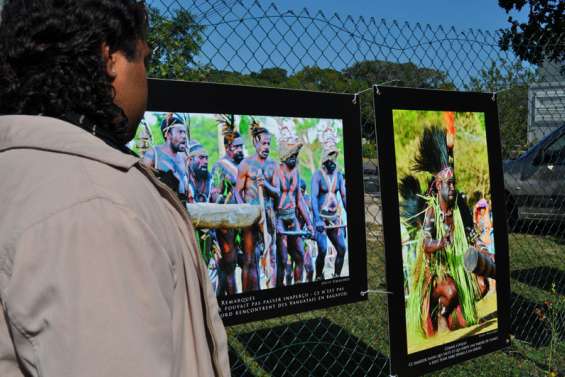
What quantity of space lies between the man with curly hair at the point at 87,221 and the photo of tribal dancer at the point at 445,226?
188 centimetres

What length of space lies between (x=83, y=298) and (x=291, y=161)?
5.84 feet

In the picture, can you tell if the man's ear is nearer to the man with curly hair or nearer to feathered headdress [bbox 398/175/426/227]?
the man with curly hair

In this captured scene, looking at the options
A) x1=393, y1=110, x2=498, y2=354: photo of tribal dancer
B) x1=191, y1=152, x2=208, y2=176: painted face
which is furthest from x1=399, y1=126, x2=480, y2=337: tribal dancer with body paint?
x1=191, y1=152, x2=208, y2=176: painted face

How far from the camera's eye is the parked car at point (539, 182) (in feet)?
24.9

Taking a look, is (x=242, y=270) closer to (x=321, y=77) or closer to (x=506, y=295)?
(x=321, y=77)

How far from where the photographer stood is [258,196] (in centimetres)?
254

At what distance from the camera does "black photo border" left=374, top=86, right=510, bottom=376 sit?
2.93 meters

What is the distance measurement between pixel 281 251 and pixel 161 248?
1.56m

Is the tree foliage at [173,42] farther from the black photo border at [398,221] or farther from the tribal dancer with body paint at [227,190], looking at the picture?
the black photo border at [398,221]

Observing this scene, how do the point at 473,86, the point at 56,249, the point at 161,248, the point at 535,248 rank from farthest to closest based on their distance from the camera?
the point at 535,248 < the point at 473,86 < the point at 161,248 < the point at 56,249

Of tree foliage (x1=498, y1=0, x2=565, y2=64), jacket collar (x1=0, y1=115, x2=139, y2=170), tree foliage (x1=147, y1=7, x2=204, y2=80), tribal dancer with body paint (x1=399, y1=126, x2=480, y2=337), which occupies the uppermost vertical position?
tree foliage (x1=498, y1=0, x2=565, y2=64)

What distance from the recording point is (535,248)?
8336 mm

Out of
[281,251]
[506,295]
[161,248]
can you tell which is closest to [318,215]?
[281,251]

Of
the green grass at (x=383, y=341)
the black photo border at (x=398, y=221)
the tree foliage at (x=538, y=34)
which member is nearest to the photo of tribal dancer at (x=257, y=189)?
the black photo border at (x=398, y=221)
